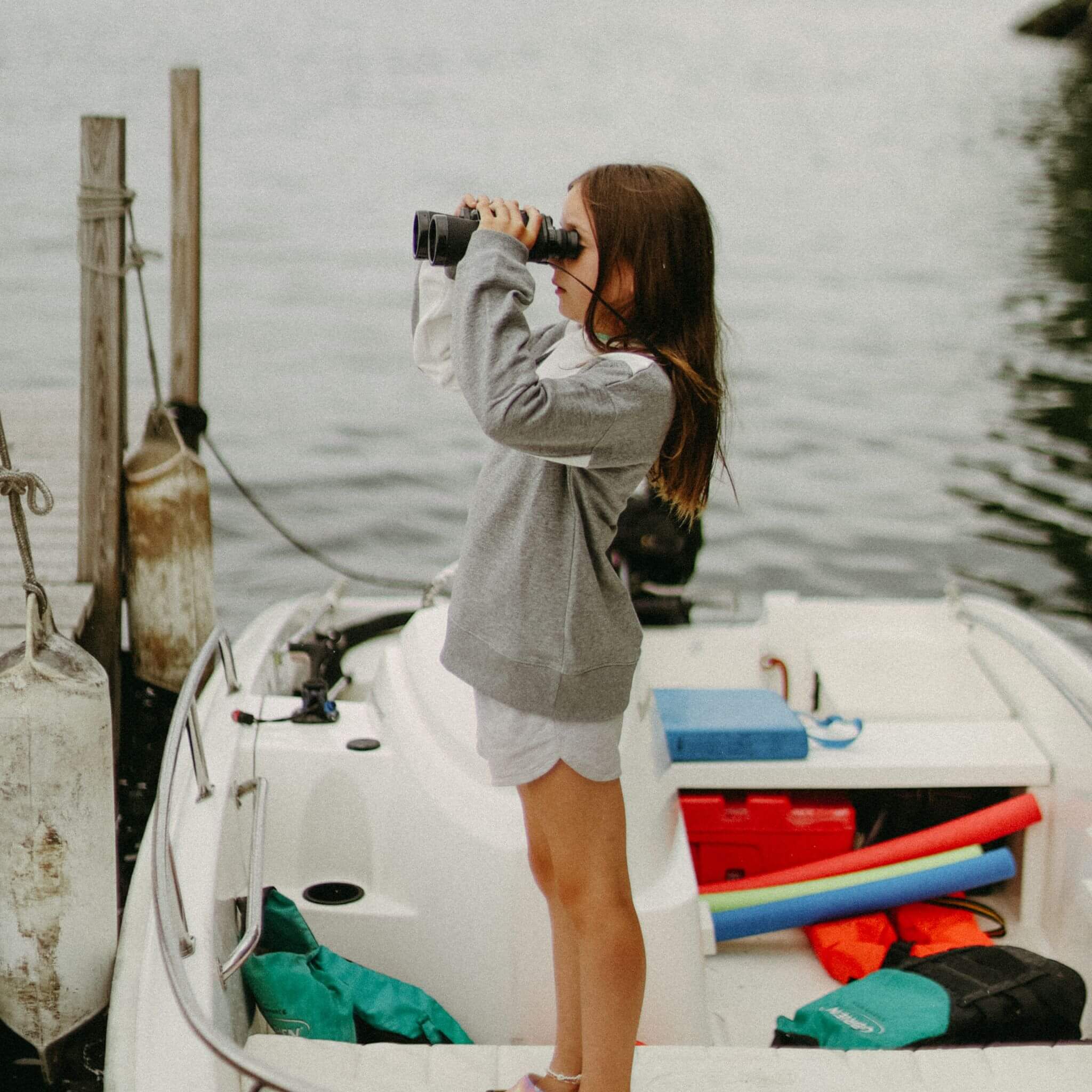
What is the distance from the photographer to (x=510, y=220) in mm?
1548

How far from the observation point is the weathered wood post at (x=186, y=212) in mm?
4285

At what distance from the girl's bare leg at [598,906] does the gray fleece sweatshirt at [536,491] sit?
0.36 ft

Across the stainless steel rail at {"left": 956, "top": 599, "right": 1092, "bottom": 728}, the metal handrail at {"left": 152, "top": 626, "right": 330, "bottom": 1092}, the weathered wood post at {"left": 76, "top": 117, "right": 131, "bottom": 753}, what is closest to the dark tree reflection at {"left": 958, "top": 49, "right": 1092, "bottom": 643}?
the stainless steel rail at {"left": 956, "top": 599, "right": 1092, "bottom": 728}

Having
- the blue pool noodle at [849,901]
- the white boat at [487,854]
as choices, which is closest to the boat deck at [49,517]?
the white boat at [487,854]

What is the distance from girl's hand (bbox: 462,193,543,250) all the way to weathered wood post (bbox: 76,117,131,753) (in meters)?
2.25

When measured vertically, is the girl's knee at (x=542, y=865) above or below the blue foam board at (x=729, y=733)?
above

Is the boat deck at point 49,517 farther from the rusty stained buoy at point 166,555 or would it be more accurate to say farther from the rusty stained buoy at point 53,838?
the rusty stained buoy at point 53,838

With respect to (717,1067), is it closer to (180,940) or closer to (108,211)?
(180,940)

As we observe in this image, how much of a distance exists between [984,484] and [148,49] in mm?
17132

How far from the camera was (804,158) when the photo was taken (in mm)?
20547

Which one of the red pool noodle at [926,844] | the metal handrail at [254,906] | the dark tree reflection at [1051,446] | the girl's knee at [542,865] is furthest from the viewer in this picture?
the dark tree reflection at [1051,446]

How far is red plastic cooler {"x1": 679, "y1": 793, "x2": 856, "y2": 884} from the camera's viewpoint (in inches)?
115

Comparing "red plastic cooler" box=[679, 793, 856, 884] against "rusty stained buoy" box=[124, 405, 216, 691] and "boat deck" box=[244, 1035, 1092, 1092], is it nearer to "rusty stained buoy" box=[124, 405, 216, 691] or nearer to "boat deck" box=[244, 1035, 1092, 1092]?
"boat deck" box=[244, 1035, 1092, 1092]

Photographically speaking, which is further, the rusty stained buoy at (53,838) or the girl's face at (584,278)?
the rusty stained buoy at (53,838)
